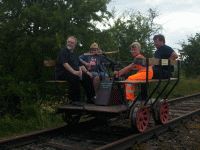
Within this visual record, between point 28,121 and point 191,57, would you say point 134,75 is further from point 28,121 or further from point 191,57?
point 191,57

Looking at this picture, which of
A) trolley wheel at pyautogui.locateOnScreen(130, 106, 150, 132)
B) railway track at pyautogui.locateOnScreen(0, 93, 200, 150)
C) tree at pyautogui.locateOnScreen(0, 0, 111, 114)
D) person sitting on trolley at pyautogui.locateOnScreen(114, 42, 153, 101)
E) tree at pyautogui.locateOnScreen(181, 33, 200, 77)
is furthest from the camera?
tree at pyautogui.locateOnScreen(181, 33, 200, 77)

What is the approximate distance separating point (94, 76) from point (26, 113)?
1911mm

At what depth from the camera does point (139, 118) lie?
8.00 metres

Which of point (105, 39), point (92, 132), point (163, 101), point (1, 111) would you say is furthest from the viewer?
point (105, 39)

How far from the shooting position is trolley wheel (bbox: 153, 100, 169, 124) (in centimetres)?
890

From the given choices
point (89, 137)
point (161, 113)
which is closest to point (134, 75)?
point (161, 113)

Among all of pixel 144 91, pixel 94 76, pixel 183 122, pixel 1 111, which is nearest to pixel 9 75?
pixel 1 111

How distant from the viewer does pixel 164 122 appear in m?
9.04

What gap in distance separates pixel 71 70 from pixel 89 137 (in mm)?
1285

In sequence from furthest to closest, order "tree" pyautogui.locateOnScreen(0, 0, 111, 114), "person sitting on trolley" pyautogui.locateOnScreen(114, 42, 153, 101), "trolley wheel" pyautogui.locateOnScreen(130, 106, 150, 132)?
"tree" pyautogui.locateOnScreen(0, 0, 111, 114)
"person sitting on trolley" pyautogui.locateOnScreen(114, 42, 153, 101)
"trolley wheel" pyautogui.locateOnScreen(130, 106, 150, 132)

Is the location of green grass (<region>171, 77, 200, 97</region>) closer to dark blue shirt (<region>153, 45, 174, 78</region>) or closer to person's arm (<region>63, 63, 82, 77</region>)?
dark blue shirt (<region>153, 45, 174, 78</region>)

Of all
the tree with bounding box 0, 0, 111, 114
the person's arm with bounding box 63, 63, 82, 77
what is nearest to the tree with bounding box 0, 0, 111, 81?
the tree with bounding box 0, 0, 111, 114

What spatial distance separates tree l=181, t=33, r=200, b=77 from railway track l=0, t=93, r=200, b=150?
55.6ft

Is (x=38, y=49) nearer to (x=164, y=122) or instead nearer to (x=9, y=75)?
(x=9, y=75)
